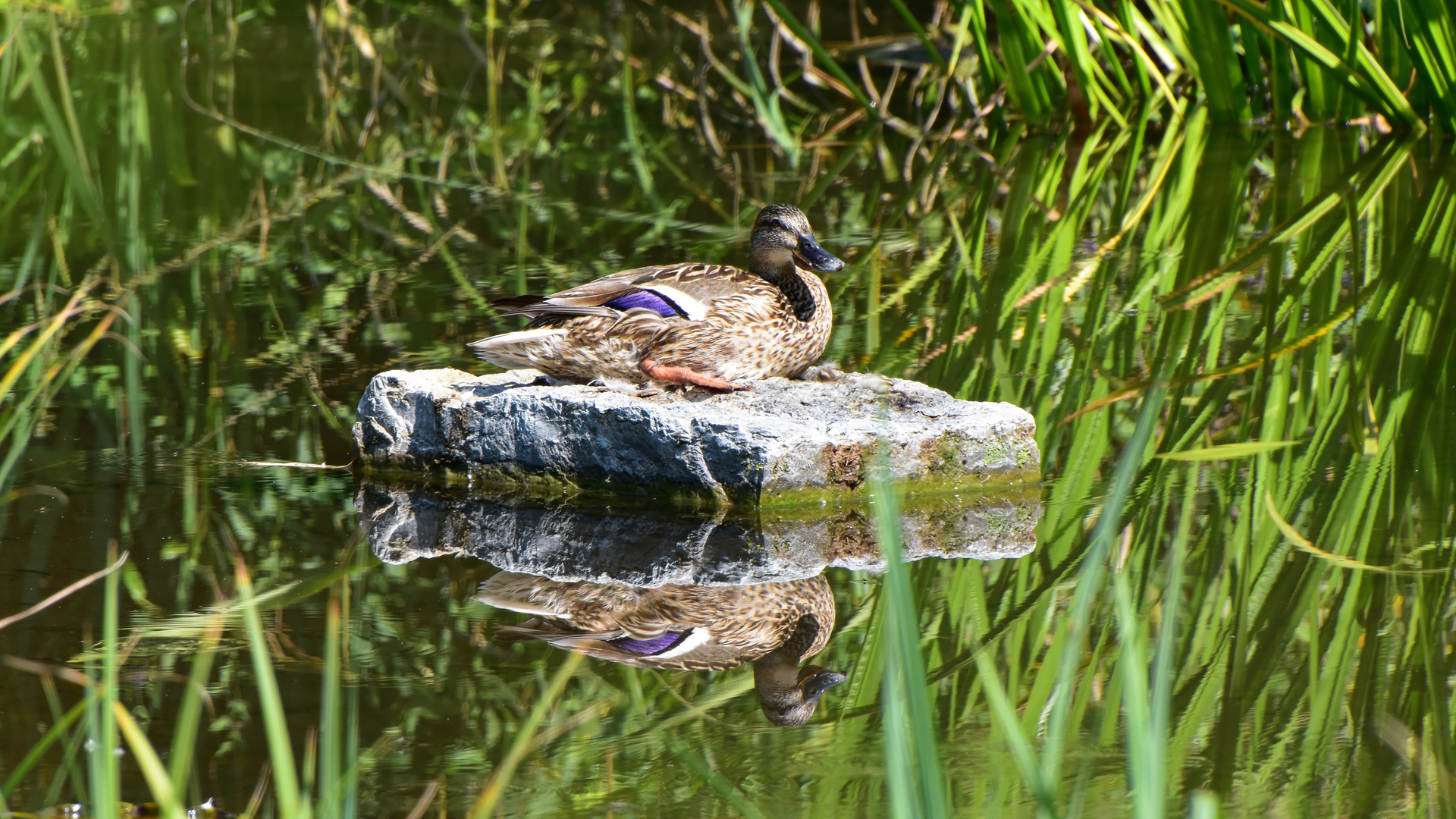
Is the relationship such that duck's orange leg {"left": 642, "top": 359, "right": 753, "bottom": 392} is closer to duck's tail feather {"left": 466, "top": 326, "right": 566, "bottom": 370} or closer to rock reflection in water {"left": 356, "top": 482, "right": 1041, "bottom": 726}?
duck's tail feather {"left": 466, "top": 326, "right": 566, "bottom": 370}

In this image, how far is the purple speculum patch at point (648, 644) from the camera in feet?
10.5

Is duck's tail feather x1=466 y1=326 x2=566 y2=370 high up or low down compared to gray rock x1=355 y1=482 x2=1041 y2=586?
up

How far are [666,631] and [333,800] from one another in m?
1.47

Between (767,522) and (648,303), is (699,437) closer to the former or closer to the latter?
(767,522)

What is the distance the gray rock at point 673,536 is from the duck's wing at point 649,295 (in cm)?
61

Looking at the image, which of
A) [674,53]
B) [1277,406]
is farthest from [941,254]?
[674,53]

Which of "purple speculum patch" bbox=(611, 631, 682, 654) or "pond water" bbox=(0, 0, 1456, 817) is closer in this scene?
"pond water" bbox=(0, 0, 1456, 817)

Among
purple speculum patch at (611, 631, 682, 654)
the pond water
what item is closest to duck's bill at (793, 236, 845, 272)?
the pond water

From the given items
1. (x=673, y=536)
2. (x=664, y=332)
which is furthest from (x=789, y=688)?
(x=664, y=332)

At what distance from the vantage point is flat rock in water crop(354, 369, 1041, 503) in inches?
160

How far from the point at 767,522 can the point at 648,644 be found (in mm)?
829

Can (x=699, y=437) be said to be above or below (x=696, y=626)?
above

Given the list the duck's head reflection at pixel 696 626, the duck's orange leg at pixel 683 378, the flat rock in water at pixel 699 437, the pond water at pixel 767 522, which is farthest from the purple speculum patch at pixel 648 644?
the duck's orange leg at pixel 683 378

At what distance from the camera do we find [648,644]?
10.6 ft
